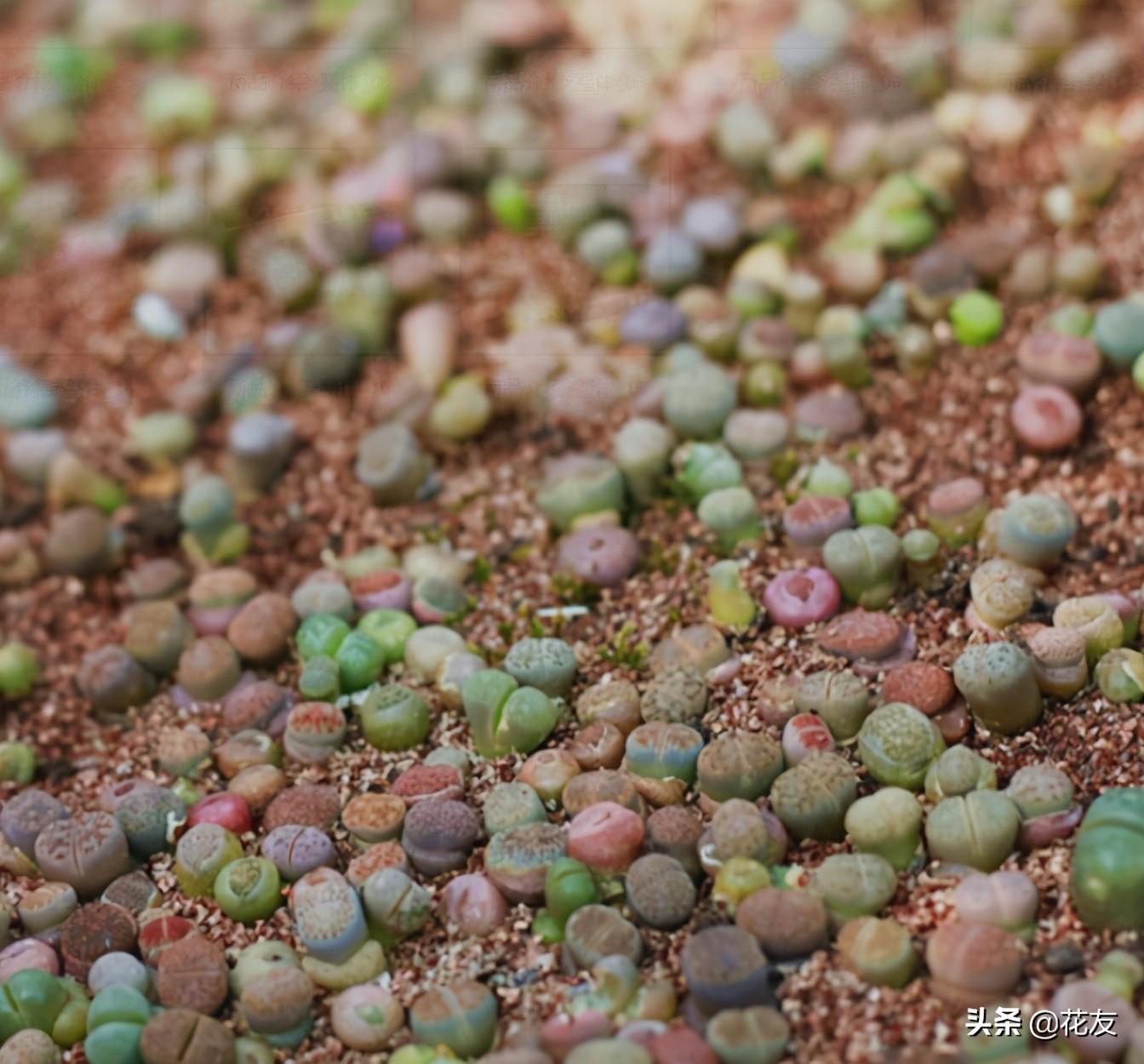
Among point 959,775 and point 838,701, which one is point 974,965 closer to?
point 959,775

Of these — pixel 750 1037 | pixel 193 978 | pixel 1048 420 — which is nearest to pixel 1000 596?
pixel 1048 420

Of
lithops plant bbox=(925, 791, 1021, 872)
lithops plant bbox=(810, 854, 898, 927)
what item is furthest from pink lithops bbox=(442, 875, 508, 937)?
lithops plant bbox=(925, 791, 1021, 872)

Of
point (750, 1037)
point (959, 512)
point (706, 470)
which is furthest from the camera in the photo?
point (706, 470)

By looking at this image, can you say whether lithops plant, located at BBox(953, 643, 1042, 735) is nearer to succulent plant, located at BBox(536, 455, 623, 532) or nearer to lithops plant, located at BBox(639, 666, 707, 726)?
lithops plant, located at BBox(639, 666, 707, 726)

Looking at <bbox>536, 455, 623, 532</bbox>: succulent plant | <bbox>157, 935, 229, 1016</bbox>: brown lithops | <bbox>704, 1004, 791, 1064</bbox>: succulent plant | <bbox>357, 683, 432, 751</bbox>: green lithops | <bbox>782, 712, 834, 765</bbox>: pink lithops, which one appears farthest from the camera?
<bbox>536, 455, 623, 532</bbox>: succulent plant

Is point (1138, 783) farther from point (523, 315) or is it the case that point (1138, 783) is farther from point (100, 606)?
point (100, 606)

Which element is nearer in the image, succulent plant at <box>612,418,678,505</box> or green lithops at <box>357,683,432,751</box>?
green lithops at <box>357,683,432,751</box>

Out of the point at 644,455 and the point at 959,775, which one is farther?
the point at 644,455

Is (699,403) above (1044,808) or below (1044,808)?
above
